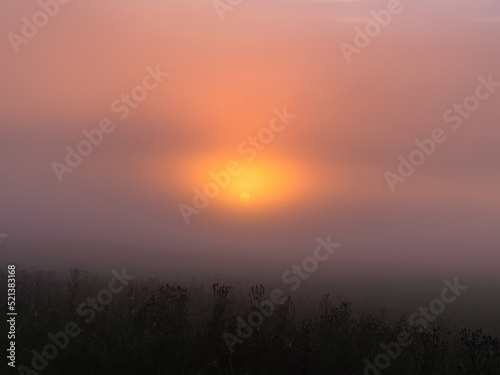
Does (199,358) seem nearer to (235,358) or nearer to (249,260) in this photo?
(235,358)

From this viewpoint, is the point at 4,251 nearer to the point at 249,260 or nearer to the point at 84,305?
the point at 249,260

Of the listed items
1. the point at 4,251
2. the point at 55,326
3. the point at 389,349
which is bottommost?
the point at 389,349

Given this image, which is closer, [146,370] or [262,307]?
[146,370]

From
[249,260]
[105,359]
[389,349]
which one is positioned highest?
[249,260]

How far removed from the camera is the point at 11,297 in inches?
481

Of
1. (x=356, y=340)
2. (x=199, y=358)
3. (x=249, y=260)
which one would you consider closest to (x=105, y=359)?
(x=199, y=358)

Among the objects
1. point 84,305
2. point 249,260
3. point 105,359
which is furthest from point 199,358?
point 249,260

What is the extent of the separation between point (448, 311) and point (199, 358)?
12.4 metres

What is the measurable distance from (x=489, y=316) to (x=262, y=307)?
32.7 ft

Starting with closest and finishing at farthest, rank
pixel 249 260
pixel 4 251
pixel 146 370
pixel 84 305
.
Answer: pixel 146 370 → pixel 84 305 → pixel 4 251 → pixel 249 260

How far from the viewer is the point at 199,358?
28.0 feet

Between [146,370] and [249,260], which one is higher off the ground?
[249,260]

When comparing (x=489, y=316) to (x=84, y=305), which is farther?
(x=489, y=316)

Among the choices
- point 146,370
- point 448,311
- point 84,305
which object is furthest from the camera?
point 448,311
